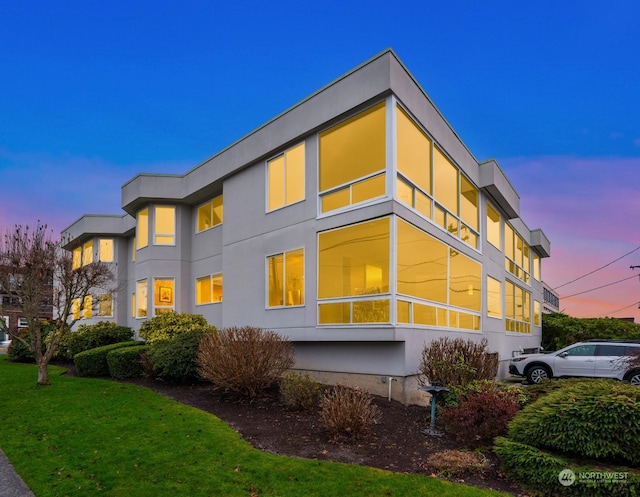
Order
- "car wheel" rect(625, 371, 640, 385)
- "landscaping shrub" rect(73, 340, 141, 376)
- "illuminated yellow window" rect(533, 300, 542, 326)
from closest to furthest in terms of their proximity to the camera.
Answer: "car wheel" rect(625, 371, 640, 385), "landscaping shrub" rect(73, 340, 141, 376), "illuminated yellow window" rect(533, 300, 542, 326)

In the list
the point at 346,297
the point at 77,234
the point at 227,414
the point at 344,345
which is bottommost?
the point at 227,414

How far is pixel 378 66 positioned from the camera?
1062 cm

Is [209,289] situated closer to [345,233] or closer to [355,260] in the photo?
[345,233]

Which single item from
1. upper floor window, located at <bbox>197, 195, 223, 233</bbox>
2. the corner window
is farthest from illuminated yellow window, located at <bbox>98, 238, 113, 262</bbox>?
upper floor window, located at <bbox>197, 195, 223, 233</bbox>

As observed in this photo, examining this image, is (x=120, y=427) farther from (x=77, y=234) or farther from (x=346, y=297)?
(x=77, y=234)

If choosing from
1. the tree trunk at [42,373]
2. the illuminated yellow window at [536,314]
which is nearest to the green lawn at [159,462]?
the tree trunk at [42,373]

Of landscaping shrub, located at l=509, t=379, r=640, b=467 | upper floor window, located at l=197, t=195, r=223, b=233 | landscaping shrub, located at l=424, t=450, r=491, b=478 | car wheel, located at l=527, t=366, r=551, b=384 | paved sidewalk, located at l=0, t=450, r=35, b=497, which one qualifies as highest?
upper floor window, located at l=197, t=195, r=223, b=233

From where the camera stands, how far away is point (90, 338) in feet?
59.8

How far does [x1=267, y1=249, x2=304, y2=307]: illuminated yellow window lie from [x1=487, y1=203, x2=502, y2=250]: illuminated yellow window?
9.31 meters

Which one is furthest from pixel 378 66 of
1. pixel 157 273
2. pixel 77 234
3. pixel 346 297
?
pixel 77 234

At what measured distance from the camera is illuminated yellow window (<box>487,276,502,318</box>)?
17578 mm

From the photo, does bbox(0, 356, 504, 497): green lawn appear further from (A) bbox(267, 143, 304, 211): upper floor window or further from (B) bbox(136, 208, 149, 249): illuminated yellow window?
(B) bbox(136, 208, 149, 249): illuminated yellow window

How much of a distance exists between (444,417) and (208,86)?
1729 cm

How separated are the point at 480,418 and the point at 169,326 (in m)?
11.7
